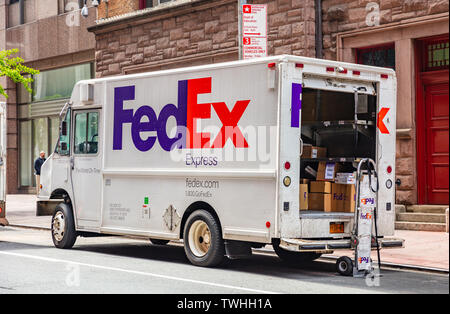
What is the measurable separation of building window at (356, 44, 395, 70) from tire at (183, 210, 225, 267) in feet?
24.0

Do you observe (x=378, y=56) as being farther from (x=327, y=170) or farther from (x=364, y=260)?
(x=364, y=260)

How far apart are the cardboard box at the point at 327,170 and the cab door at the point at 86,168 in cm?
374

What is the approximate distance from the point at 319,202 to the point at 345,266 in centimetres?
135

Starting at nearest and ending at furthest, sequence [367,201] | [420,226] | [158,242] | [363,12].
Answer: [367,201], [158,242], [420,226], [363,12]

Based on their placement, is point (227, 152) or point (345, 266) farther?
point (227, 152)

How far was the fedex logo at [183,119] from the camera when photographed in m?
11.3

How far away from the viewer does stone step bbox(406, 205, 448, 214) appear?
52.9 ft

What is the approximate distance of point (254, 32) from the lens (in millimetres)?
14602

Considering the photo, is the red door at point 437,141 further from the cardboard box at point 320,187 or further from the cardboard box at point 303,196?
the cardboard box at point 303,196

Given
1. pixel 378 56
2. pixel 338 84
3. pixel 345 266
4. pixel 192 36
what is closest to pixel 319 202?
pixel 345 266

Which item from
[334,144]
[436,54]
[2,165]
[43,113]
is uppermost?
[436,54]

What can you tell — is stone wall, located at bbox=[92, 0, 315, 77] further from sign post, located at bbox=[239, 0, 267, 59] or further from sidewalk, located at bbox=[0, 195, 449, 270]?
sidewalk, located at bbox=[0, 195, 449, 270]
